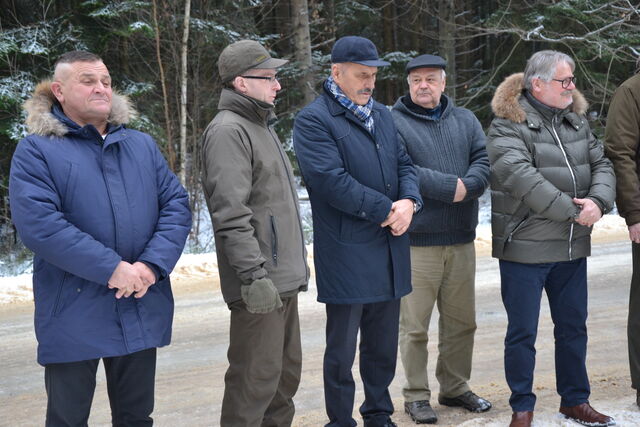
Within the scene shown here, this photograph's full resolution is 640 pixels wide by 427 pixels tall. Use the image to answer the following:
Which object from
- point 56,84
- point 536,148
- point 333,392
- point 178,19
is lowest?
point 333,392

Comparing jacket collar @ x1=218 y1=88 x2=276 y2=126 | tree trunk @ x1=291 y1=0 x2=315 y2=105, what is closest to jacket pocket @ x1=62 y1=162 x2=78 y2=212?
jacket collar @ x1=218 y1=88 x2=276 y2=126

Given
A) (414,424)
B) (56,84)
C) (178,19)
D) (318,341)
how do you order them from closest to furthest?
(56,84), (414,424), (318,341), (178,19)

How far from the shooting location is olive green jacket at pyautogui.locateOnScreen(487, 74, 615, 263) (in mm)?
4156

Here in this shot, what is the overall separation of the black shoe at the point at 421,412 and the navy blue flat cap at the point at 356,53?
2.12m

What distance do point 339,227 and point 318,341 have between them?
8.05 feet

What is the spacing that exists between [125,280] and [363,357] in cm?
164

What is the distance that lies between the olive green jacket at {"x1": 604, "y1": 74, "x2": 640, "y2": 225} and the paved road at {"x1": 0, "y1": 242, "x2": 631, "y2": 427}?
4.19 feet

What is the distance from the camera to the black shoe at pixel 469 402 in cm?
464

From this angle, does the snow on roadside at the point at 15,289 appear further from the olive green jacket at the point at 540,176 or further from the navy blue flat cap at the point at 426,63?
the olive green jacket at the point at 540,176

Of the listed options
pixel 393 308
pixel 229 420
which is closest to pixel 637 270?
pixel 393 308

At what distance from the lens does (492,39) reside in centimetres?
2245

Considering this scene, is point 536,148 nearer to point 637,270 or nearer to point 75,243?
point 637,270

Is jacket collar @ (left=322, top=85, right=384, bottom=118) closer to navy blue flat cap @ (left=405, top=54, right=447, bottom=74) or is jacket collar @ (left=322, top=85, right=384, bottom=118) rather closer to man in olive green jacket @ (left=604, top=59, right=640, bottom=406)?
navy blue flat cap @ (left=405, top=54, right=447, bottom=74)

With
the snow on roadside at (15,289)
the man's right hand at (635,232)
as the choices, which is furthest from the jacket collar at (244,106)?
the snow on roadside at (15,289)
